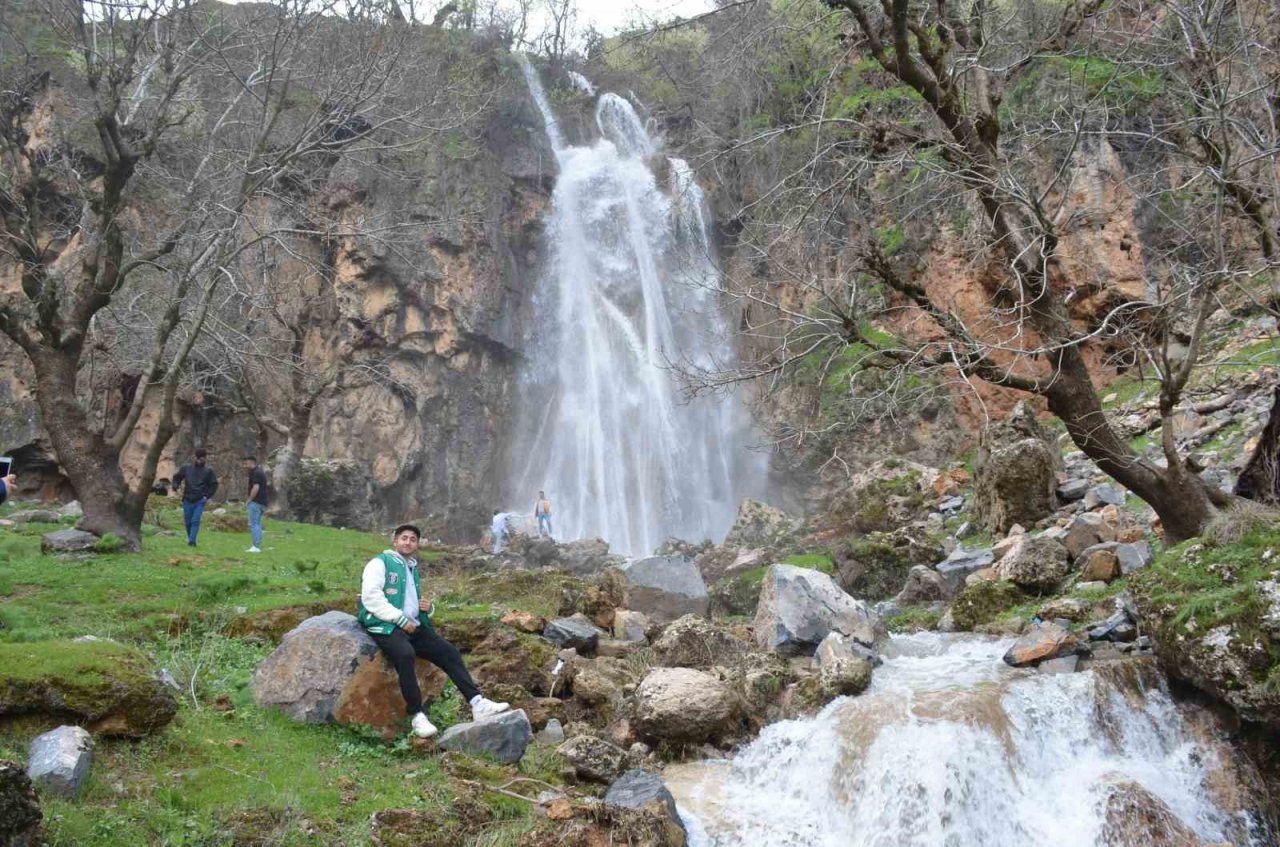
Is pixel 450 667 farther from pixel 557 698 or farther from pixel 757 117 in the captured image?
pixel 757 117

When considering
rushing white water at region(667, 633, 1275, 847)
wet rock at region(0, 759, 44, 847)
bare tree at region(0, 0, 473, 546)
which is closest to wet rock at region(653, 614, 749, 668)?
rushing white water at region(667, 633, 1275, 847)

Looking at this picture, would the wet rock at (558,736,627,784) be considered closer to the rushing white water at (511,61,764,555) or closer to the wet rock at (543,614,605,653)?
the wet rock at (543,614,605,653)

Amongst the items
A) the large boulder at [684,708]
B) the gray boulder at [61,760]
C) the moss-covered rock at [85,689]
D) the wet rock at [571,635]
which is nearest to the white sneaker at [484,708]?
the large boulder at [684,708]

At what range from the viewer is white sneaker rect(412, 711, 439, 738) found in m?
6.01

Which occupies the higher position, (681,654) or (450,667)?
(450,667)

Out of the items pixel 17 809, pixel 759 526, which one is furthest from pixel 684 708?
pixel 759 526

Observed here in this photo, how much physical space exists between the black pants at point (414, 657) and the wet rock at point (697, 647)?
3020 millimetres

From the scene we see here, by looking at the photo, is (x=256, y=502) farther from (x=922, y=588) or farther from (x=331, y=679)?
(x=922, y=588)

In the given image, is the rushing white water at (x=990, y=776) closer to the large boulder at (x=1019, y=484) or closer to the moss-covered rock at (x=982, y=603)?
the moss-covered rock at (x=982, y=603)

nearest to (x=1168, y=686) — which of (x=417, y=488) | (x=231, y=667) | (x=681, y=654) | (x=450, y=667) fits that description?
(x=681, y=654)

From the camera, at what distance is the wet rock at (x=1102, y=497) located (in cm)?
1142

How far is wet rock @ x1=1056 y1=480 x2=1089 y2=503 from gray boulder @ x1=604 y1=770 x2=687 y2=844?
8.80 metres

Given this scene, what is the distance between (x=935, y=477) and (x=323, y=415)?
1994 centimetres

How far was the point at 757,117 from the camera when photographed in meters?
25.2
